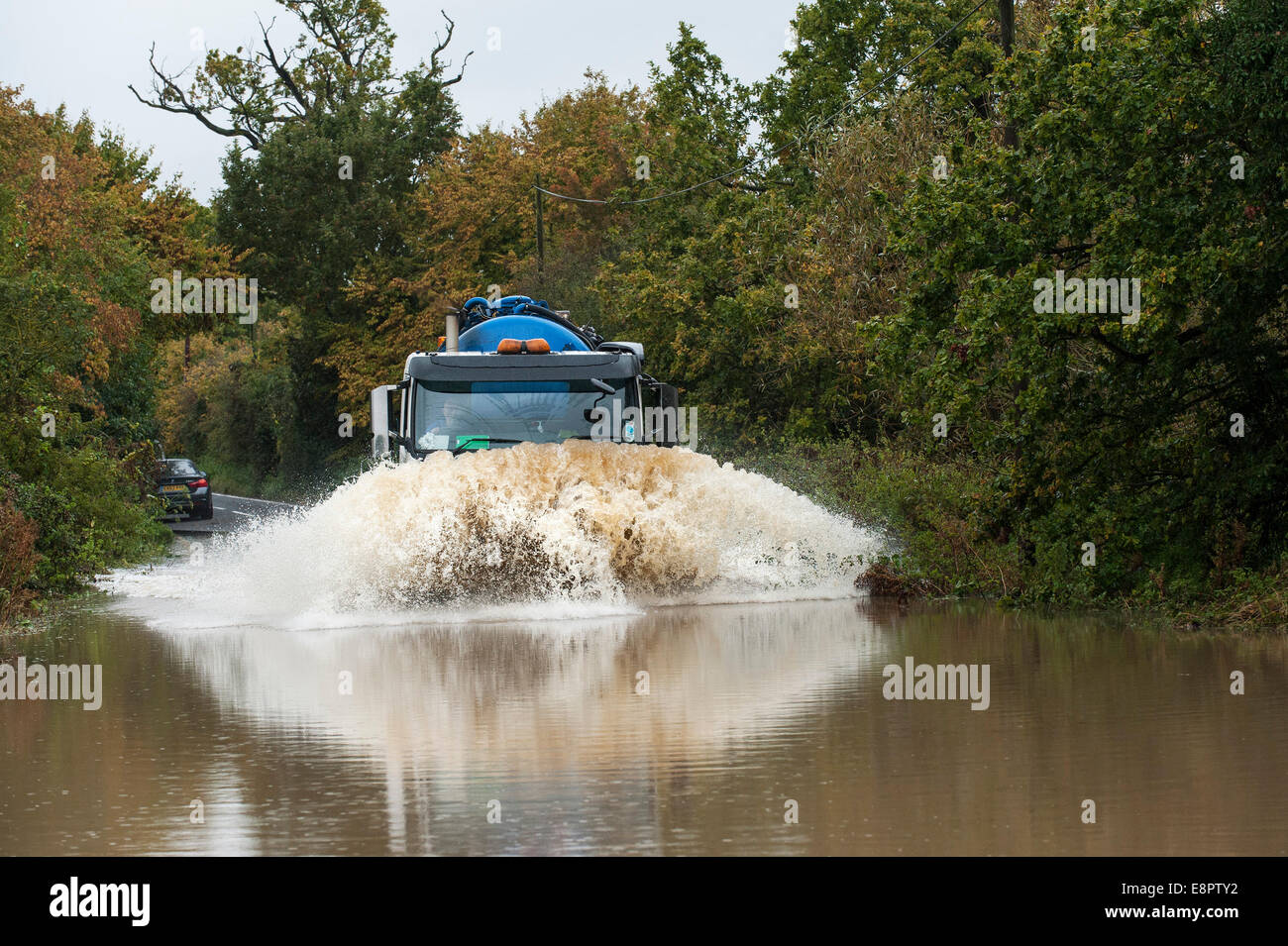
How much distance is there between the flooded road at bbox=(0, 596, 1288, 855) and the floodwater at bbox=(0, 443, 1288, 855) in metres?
0.04

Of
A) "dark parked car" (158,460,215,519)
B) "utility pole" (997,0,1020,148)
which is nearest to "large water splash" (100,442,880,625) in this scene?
"utility pole" (997,0,1020,148)

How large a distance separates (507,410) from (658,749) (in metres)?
11.6

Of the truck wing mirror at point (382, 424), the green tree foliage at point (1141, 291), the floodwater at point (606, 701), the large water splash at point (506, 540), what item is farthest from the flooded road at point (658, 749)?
the truck wing mirror at point (382, 424)

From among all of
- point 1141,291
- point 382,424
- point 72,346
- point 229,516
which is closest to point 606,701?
point 1141,291

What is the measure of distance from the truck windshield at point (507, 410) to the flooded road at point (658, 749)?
519 cm

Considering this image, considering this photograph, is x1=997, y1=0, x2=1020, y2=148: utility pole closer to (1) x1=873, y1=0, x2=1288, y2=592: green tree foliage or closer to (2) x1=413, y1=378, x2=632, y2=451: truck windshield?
(1) x1=873, y1=0, x2=1288, y2=592: green tree foliage

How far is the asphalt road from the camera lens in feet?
141

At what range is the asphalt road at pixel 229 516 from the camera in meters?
43.0

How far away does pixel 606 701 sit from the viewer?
11492 mm

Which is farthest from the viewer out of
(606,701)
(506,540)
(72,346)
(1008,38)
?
(72,346)

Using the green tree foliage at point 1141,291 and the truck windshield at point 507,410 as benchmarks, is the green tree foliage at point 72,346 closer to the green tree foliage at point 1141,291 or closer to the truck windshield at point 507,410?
the truck windshield at point 507,410

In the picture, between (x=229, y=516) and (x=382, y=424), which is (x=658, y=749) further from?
(x=229, y=516)

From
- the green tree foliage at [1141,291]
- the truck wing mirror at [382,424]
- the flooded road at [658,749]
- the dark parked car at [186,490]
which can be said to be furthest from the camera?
the dark parked car at [186,490]

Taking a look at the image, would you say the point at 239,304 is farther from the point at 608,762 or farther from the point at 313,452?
the point at 608,762
